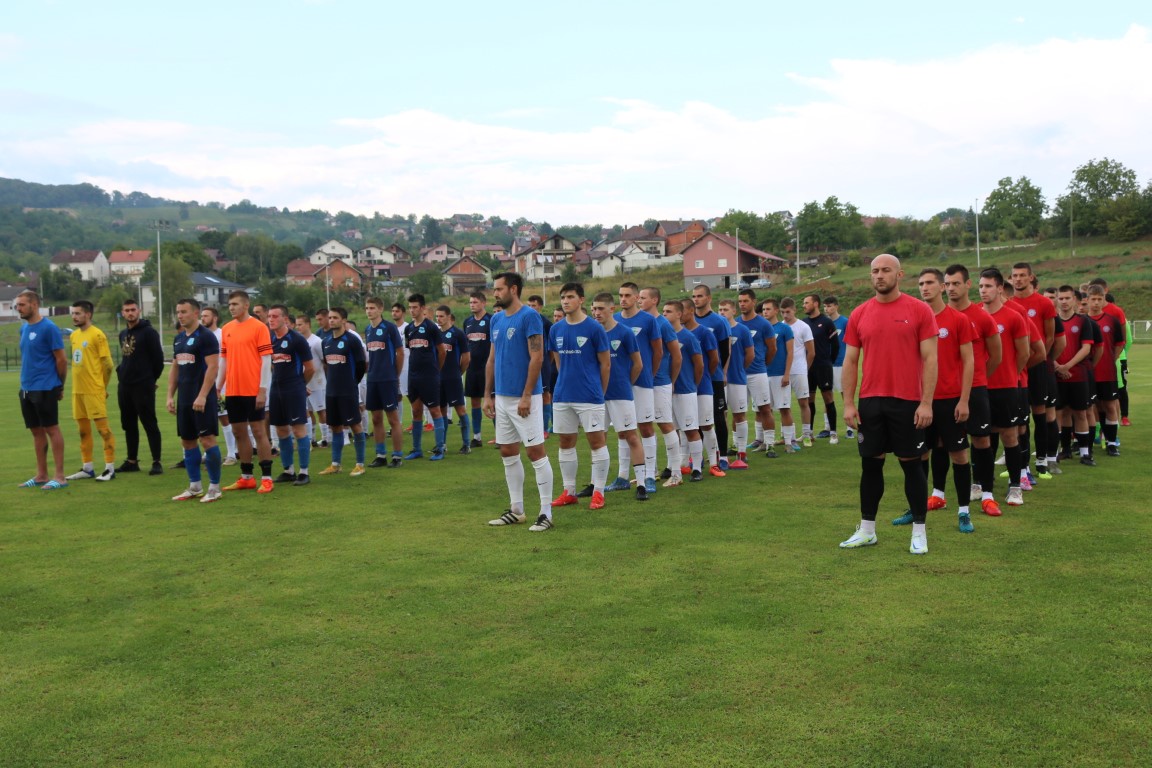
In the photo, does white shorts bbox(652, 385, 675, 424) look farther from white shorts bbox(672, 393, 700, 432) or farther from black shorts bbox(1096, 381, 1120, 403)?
black shorts bbox(1096, 381, 1120, 403)

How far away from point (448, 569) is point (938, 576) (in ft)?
11.7

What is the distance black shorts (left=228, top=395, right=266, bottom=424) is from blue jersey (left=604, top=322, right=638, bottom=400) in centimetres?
412

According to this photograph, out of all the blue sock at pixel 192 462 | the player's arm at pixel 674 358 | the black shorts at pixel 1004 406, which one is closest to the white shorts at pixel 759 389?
the player's arm at pixel 674 358

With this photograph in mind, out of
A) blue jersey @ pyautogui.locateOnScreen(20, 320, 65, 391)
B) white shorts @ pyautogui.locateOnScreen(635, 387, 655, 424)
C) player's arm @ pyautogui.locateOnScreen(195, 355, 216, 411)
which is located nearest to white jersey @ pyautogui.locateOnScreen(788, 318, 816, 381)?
white shorts @ pyautogui.locateOnScreen(635, 387, 655, 424)

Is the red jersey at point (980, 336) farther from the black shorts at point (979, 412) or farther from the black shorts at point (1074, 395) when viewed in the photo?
the black shorts at point (1074, 395)

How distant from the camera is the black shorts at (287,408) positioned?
10.7 m

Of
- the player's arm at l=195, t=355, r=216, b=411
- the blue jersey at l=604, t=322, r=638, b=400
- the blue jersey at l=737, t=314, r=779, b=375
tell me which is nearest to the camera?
the blue jersey at l=604, t=322, r=638, b=400

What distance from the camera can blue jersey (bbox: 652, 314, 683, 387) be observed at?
956 cm

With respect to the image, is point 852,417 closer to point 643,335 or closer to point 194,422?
point 643,335

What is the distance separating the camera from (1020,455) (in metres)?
8.60

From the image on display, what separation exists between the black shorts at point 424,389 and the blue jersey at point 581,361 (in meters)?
4.41

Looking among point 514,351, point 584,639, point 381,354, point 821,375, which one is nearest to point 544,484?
point 514,351

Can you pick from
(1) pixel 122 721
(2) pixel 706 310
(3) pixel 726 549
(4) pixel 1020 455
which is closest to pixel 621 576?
(3) pixel 726 549

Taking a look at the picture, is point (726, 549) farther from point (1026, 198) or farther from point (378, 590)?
point (1026, 198)
